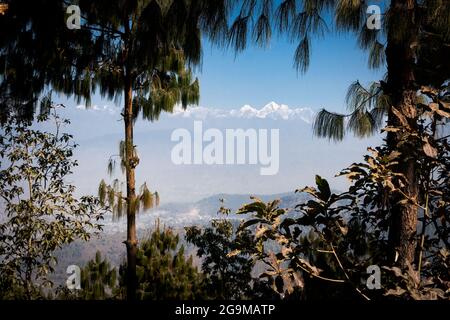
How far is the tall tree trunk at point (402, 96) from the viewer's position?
242 centimetres

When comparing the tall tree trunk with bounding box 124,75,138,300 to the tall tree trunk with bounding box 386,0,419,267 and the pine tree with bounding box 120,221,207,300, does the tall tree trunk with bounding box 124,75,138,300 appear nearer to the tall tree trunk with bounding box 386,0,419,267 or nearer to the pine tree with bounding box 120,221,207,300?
the pine tree with bounding box 120,221,207,300

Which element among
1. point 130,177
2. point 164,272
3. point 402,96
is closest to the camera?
point 402,96

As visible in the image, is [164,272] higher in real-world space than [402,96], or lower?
lower

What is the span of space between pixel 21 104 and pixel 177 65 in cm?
216

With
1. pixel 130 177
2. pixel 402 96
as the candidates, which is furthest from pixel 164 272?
pixel 402 96

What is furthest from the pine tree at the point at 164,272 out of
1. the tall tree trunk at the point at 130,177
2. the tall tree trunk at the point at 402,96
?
the tall tree trunk at the point at 402,96

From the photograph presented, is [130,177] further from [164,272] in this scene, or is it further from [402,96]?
[402,96]

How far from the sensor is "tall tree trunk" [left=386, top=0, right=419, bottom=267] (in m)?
→ 2.42

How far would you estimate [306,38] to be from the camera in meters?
3.17

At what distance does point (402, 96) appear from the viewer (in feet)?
8.30

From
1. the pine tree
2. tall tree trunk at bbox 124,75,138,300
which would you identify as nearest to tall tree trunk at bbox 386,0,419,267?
tall tree trunk at bbox 124,75,138,300
